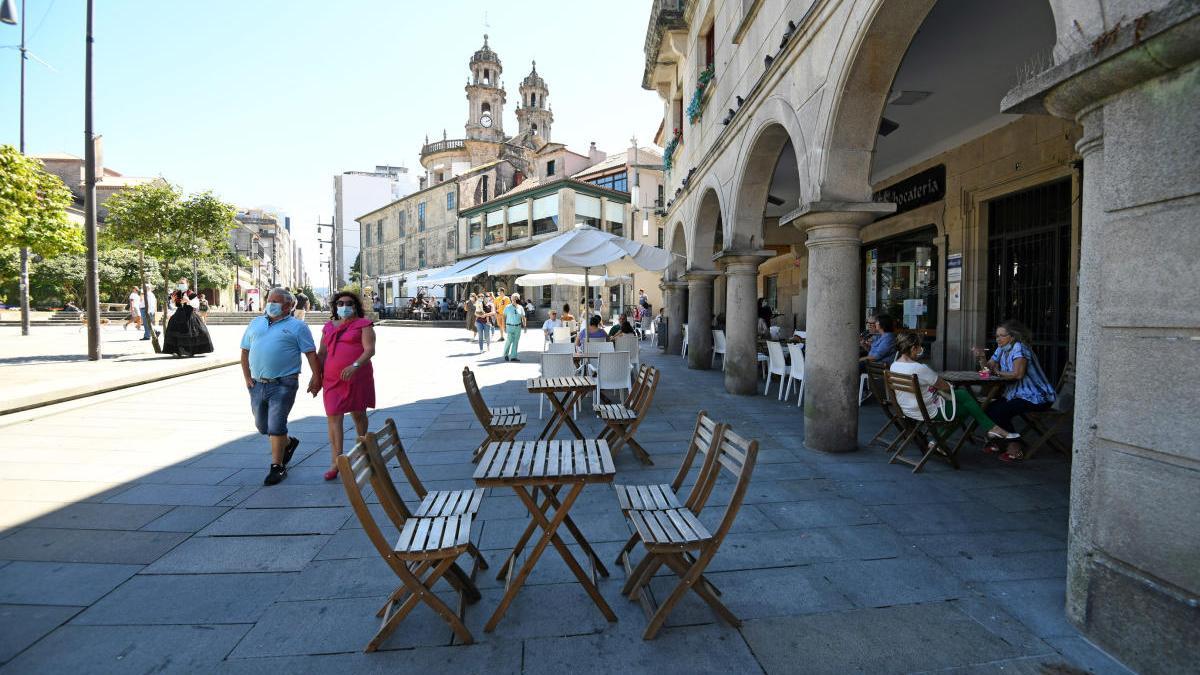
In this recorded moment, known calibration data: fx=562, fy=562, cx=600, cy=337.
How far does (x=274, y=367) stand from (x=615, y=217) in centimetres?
3315

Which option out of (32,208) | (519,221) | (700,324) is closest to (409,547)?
(700,324)

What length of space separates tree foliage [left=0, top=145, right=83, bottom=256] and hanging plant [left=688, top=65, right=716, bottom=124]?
12.7 m

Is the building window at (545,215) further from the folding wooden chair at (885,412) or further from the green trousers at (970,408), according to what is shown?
the green trousers at (970,408)

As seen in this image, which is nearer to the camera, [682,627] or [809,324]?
[682,627]

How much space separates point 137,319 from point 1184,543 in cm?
2624

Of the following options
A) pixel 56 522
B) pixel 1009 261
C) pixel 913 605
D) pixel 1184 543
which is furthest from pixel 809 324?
pixel 56 522

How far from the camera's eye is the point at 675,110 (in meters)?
15.3

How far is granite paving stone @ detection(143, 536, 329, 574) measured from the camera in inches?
121

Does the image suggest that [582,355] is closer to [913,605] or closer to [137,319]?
[913,605]

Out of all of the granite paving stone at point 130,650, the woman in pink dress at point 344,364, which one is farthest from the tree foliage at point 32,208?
the granite paving stone at point 130,650

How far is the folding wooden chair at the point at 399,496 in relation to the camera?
258 centimetres

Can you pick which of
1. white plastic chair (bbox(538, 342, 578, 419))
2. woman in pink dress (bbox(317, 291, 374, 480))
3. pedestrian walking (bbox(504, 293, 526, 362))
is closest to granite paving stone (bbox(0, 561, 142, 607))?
woman in pink dress (bbox(317, 291, 374, 480))

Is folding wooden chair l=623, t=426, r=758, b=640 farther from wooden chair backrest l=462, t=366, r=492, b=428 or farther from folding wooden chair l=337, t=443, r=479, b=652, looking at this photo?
wooden chair backrest l=462, t=366, r=492, b=428

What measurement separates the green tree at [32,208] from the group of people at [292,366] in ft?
32.0
